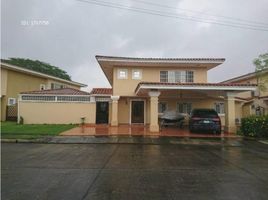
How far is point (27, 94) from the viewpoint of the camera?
20.5 metres

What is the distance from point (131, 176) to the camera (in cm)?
577

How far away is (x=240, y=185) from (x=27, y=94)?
19515 millimetres

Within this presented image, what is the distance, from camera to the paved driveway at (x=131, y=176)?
15.0 ft

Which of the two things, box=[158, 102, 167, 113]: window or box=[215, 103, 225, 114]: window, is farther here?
box=[215, 103, 225, 114]: window

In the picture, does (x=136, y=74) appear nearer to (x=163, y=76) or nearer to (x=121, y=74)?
(x=121, y=74)

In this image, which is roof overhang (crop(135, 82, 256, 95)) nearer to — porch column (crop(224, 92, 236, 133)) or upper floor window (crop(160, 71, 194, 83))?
porch column (crop(224, 92, 236, 133))

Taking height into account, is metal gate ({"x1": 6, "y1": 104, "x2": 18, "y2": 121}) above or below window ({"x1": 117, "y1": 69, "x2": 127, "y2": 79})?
below

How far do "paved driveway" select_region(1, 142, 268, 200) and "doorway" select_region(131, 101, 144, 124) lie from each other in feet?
41.3

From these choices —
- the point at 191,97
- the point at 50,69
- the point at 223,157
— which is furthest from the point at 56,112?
the point at 50,69

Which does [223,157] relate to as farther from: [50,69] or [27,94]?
[50,69]

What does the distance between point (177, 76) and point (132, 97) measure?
4395 millimetres

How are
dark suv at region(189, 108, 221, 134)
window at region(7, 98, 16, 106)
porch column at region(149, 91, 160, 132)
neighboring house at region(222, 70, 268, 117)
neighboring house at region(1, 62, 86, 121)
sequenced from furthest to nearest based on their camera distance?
neighboring house at region(222, 70, 268, 117) < window at region(7, 98, 16, 106) < neighboring house at region(1, 62, 86, 121) < porch column at region(149, 91, 160, 132) < dark suv at region(189, 108, 221, 134)

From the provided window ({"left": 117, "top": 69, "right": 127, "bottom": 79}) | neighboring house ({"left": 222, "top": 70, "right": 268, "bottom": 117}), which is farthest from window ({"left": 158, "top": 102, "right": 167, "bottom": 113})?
neighboring house ({"left": 222, "top": 70, "right": 268, "bottom": 117})

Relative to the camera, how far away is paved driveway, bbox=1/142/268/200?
456 centimetres
